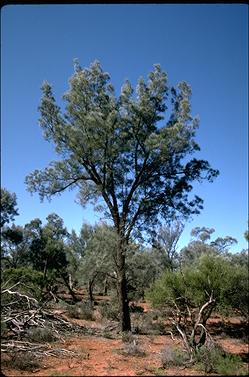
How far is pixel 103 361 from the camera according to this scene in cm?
984

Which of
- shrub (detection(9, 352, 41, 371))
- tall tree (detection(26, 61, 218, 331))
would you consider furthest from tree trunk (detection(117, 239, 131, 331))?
shrub (detection(9, 352, 41, 371))

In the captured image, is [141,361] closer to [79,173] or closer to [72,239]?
[79,173]

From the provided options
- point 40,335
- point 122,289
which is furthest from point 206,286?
point 40,335

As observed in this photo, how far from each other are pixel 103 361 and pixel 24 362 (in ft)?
7.37

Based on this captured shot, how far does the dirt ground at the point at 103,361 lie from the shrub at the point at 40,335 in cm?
36

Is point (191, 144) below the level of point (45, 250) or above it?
above

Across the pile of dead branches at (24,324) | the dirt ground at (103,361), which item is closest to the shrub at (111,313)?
the dirt ground at (103,361)

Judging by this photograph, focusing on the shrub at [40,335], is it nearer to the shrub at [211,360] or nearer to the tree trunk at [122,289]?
the tree trunk at [122,289]

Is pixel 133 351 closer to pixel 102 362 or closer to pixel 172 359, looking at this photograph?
pixel 102 362

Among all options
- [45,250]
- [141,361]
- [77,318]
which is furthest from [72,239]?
[141,361]

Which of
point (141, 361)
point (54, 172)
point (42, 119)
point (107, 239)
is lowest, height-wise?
point (141, 361)

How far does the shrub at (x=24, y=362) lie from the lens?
8477 millimetres

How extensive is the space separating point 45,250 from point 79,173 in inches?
898

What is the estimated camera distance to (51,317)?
14.0 metres
